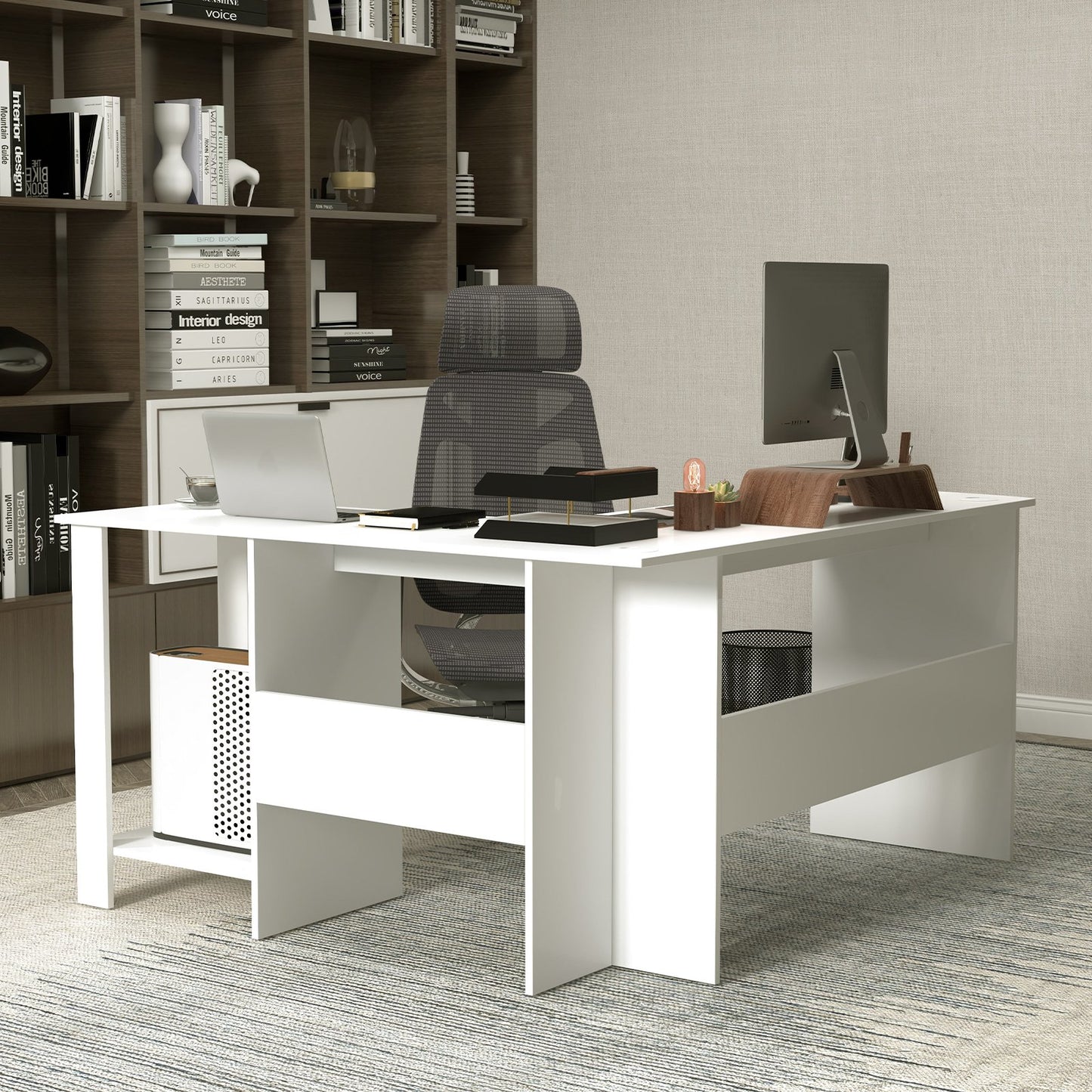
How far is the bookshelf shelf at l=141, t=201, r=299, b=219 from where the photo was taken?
4.32m

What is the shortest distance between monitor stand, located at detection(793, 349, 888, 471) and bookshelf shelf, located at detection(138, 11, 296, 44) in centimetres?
211

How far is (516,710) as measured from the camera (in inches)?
136

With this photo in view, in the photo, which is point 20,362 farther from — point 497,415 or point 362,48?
point 362,48

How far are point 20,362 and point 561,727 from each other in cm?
204

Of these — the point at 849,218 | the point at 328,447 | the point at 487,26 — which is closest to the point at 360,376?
the point at 328,447

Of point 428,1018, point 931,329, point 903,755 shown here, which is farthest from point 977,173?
point 428,1018

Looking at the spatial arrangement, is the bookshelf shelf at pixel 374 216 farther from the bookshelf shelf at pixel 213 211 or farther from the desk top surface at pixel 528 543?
the desk top surface at pixel 528 543

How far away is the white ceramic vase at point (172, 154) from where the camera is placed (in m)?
4.41

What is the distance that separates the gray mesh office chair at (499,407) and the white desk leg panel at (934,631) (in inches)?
22.5

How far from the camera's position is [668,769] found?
107 inches

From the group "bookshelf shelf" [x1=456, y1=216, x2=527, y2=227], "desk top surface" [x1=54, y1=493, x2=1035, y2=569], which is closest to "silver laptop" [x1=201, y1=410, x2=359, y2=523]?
"desk top surface" [x1=54, y1=493, x2=1035, y2=569]

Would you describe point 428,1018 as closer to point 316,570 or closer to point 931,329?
point 316,570

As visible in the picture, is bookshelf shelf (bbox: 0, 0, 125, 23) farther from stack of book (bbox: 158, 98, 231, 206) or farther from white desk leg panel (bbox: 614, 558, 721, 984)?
white desk leg panel (bbox: 614, 558, 721, 984)

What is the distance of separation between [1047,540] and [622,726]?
2.17 meters
